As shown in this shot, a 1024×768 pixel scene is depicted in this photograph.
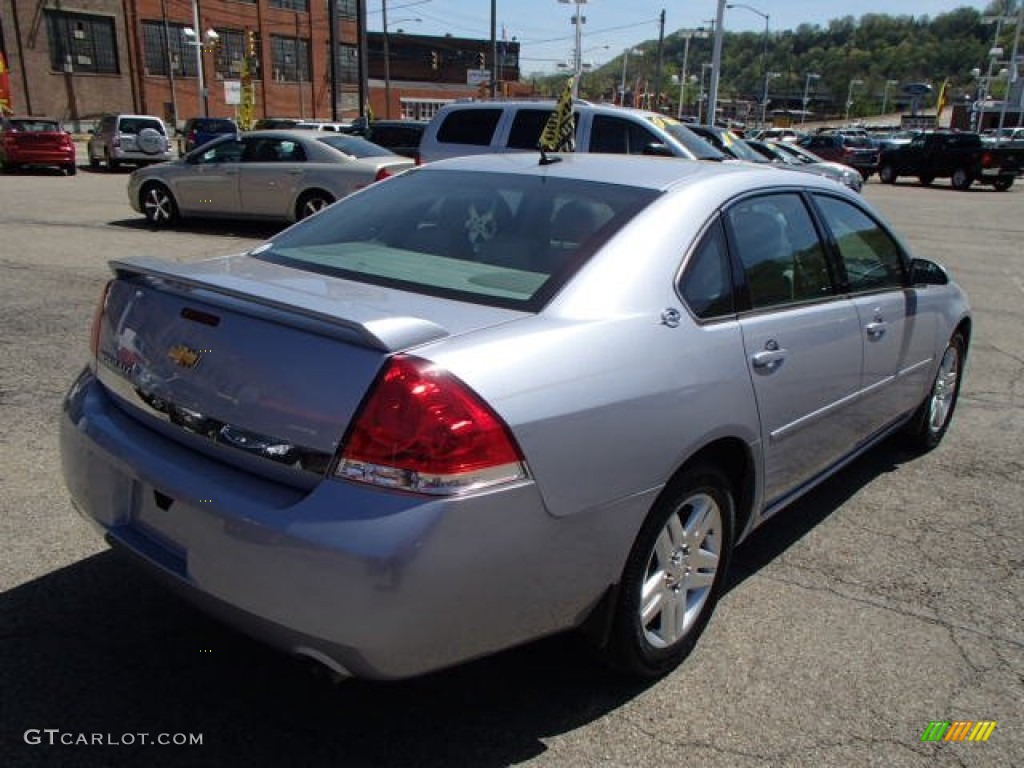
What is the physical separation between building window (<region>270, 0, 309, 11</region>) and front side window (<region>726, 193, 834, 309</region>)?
62464 mm

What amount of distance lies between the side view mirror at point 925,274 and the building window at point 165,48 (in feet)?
173

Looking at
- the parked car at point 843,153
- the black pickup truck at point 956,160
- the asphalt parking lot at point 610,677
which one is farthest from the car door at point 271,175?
the parked car at point 843,153

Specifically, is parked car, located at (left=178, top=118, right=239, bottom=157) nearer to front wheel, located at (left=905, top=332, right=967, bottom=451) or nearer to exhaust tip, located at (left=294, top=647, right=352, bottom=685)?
front wheel, located at (left=905, top=332, right=967, bottom=451)

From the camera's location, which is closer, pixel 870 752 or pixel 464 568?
pixel 464 568

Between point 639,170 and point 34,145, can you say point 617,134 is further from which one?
point 34,145

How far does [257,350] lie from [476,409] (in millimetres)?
627

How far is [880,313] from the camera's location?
3.90 m

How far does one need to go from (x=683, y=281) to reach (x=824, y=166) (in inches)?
777

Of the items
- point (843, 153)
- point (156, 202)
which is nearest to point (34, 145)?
point (156, 202)

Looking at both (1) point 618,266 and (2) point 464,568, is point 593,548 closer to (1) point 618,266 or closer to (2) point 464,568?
(2) point 464,568

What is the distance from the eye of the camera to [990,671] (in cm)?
294

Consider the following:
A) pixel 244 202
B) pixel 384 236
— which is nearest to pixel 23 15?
pixel 244 202

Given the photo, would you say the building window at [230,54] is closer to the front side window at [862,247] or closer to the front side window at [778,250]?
the front side window at [862,247]

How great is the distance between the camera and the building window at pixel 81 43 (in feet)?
149
